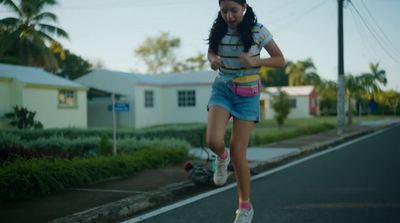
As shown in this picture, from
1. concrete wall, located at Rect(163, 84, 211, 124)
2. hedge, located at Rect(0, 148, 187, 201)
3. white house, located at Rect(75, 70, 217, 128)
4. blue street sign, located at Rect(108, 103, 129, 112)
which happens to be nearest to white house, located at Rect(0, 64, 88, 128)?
white house, located at Rect(75, 70, 217, 128)

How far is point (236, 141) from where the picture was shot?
13.2ft

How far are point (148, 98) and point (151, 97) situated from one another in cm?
34

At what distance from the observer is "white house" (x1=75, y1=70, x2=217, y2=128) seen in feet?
94.6

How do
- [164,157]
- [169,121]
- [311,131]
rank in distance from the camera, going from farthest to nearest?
[169,121] < [311,131] < [164,157]

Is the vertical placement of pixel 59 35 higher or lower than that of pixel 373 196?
higher

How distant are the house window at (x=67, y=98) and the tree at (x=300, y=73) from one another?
50140mm

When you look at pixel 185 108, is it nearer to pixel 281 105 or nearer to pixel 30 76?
pixel 281 105

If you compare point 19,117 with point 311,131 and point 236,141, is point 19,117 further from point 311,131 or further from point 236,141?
point 236,141

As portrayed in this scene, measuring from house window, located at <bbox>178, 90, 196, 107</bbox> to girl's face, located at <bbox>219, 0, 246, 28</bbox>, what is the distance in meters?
26.8

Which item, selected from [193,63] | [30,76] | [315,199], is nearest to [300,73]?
[193,63]

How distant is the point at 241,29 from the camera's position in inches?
155

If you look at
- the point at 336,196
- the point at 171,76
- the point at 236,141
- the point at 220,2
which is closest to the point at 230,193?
the point at 336,196

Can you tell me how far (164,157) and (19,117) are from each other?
12.1 metres

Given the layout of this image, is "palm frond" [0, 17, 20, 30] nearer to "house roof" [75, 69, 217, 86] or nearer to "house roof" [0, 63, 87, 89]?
"house roof" [0, 63, 87, 89]
